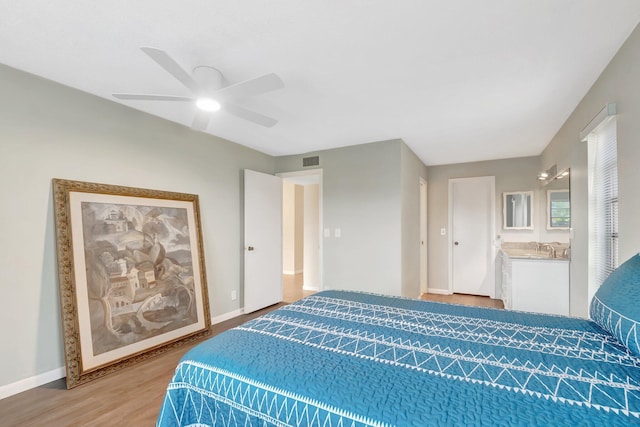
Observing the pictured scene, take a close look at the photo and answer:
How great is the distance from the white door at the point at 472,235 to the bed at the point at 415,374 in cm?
362

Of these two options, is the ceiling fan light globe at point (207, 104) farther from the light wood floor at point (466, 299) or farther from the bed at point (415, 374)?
the light wood floor at point (466, 299)

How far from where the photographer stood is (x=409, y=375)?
1063 mm

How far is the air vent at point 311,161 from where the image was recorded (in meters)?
4.20

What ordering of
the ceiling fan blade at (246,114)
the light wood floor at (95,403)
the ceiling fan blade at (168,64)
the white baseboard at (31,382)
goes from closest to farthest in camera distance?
the ceiling fan blade at (168,64)
the light wood floor at (95,403)
the white baseboard at (31,382)
the ceiling fan blade at (246,114)

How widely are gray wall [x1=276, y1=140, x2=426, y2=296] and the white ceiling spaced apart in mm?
961

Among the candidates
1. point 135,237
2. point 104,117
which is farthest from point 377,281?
point 104,117

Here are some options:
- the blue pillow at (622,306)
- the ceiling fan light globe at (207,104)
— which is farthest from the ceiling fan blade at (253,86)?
the blue pillow at (622,306)

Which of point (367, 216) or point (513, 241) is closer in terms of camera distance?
point (367, 216)

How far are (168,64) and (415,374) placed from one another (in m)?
1.88

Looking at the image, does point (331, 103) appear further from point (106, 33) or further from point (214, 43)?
point (106, 33)

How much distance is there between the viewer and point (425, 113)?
2.81 metres

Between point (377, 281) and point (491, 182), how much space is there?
2768 mm

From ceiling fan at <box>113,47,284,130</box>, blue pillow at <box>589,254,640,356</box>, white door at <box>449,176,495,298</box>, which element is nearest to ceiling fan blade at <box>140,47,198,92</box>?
ceiling fan at <box>113,47,284,130</box>

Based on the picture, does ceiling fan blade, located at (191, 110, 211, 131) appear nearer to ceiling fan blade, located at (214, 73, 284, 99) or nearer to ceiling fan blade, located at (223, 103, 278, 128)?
ceiling fan blade, located at (223, 103, 278, 128)
